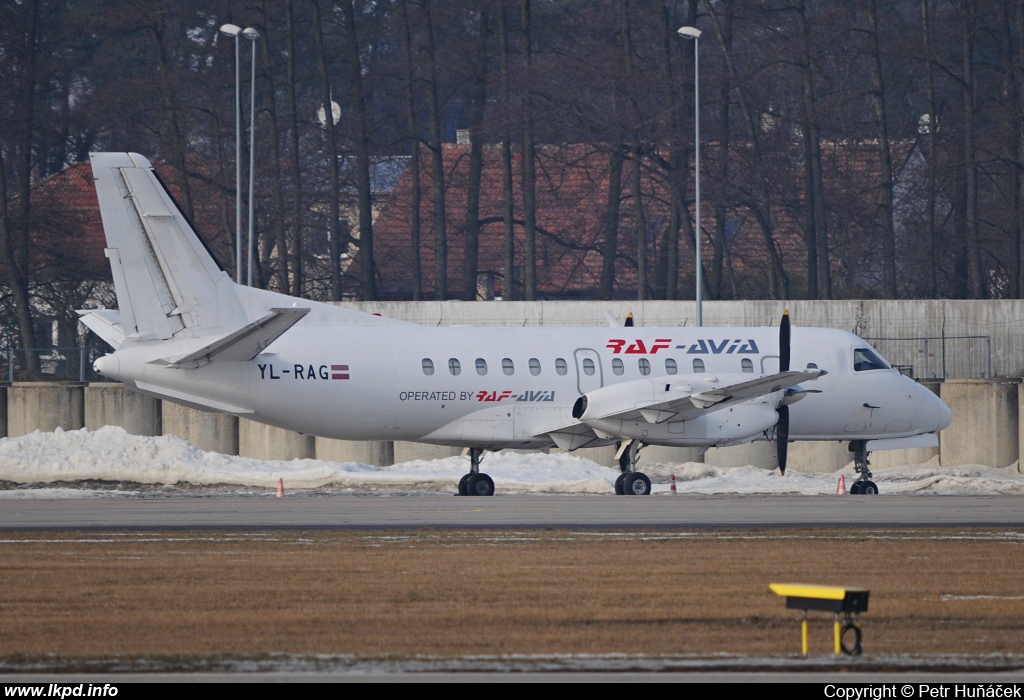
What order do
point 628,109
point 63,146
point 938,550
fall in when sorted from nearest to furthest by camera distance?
point 938,550, point 628,109, point 63,146

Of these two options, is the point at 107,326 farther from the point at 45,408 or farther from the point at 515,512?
the point at 45,408

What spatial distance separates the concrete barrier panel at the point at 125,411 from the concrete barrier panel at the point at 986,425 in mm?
21081

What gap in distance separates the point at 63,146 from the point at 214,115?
6826mm

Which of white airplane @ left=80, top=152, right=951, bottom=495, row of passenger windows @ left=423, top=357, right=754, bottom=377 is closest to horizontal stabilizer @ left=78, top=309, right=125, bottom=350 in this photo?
white airplane @ left=80, top=152, right=951, bottom=495

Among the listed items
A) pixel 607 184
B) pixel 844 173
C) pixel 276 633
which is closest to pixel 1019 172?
pixel 844 173

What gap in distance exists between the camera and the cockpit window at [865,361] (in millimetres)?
30094

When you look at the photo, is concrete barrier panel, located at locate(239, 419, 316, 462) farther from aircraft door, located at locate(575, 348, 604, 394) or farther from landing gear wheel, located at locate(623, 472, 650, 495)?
landing gear wheel, located at locate(623, 472, 650, 495)

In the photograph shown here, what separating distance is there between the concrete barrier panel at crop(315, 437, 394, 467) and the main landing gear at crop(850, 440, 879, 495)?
12.4m

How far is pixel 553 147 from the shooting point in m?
53.7

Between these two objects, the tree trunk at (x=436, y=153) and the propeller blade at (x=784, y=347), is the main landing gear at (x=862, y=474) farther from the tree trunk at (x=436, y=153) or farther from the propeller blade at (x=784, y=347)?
the tree trunk at (x=436, y=153)

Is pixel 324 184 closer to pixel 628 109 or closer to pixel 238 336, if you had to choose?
pixel 628 109

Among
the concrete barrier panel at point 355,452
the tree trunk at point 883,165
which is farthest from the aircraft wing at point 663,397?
the tree trunk at point 883,165

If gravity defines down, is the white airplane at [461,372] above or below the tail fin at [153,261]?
below

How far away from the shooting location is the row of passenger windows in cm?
2725
